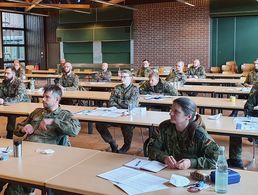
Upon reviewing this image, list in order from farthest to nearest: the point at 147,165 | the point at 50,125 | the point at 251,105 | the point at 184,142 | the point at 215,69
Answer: the point at 215,69
the point at 251,105
the point at 50,125
the point at 184,142
the point at 147,165

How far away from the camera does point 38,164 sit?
2873mm

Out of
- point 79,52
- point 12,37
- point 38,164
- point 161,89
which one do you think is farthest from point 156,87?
point 12,37

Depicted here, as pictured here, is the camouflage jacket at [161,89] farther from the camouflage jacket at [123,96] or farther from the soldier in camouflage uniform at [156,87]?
the camouflage jacket at [123,96]

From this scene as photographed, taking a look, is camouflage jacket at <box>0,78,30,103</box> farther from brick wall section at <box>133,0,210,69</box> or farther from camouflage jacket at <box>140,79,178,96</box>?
brick wall section at <box>133,0,210,69</box>

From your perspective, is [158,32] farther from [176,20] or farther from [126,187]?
[126,187]

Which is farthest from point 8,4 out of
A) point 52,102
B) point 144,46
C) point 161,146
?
point 161,146

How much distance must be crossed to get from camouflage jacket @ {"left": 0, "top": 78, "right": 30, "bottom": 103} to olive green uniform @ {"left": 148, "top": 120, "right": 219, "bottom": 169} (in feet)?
13.4

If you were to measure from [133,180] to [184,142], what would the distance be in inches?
25.7

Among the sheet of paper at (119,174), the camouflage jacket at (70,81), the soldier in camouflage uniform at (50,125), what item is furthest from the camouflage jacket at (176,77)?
the sheet of paper at (119,174)

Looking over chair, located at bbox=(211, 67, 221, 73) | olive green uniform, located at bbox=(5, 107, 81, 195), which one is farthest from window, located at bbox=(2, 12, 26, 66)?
olive green uniform, located at bbox=(5, 107, 81, 195)

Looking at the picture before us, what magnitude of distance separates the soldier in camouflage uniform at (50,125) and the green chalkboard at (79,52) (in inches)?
551

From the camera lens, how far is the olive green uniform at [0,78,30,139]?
663cm

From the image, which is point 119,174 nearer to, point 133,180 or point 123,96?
point 133,180

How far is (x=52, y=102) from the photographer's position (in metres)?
3.91
